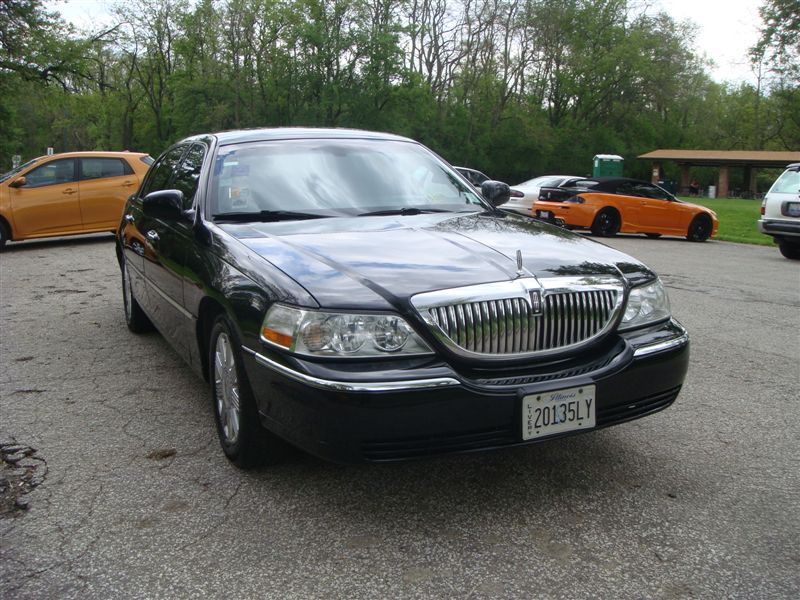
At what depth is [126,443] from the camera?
3.82m

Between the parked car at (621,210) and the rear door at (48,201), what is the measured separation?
9.96 m

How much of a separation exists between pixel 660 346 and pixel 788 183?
12.1m

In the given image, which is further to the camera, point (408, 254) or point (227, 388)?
point (227, 388)

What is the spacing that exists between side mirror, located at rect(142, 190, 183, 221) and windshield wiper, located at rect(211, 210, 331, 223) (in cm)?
31

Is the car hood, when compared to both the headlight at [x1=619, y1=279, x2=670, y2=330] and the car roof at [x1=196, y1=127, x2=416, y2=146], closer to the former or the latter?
the headlight at [x1=619, y1=279, x2=670, y2=330]

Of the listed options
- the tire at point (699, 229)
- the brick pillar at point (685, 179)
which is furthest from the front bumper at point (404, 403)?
the brick pillar at point (685, 179)

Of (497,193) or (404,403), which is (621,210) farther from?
(404,403)

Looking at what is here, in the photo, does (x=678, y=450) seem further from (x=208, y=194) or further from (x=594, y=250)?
(x=208, y=194)

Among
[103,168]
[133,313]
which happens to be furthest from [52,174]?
[133,313]

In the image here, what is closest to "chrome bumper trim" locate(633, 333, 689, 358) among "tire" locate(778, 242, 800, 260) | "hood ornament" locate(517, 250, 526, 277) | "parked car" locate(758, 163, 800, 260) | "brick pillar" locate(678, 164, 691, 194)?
"hood ornament" locate(517, 250, 526, 277)

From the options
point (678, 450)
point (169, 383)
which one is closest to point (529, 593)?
point (678, 450)

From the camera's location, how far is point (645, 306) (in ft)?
11.0

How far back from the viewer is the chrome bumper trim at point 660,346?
10.3 ft

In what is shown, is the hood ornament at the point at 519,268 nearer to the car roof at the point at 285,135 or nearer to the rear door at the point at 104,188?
the car roof at the point at 285,135
